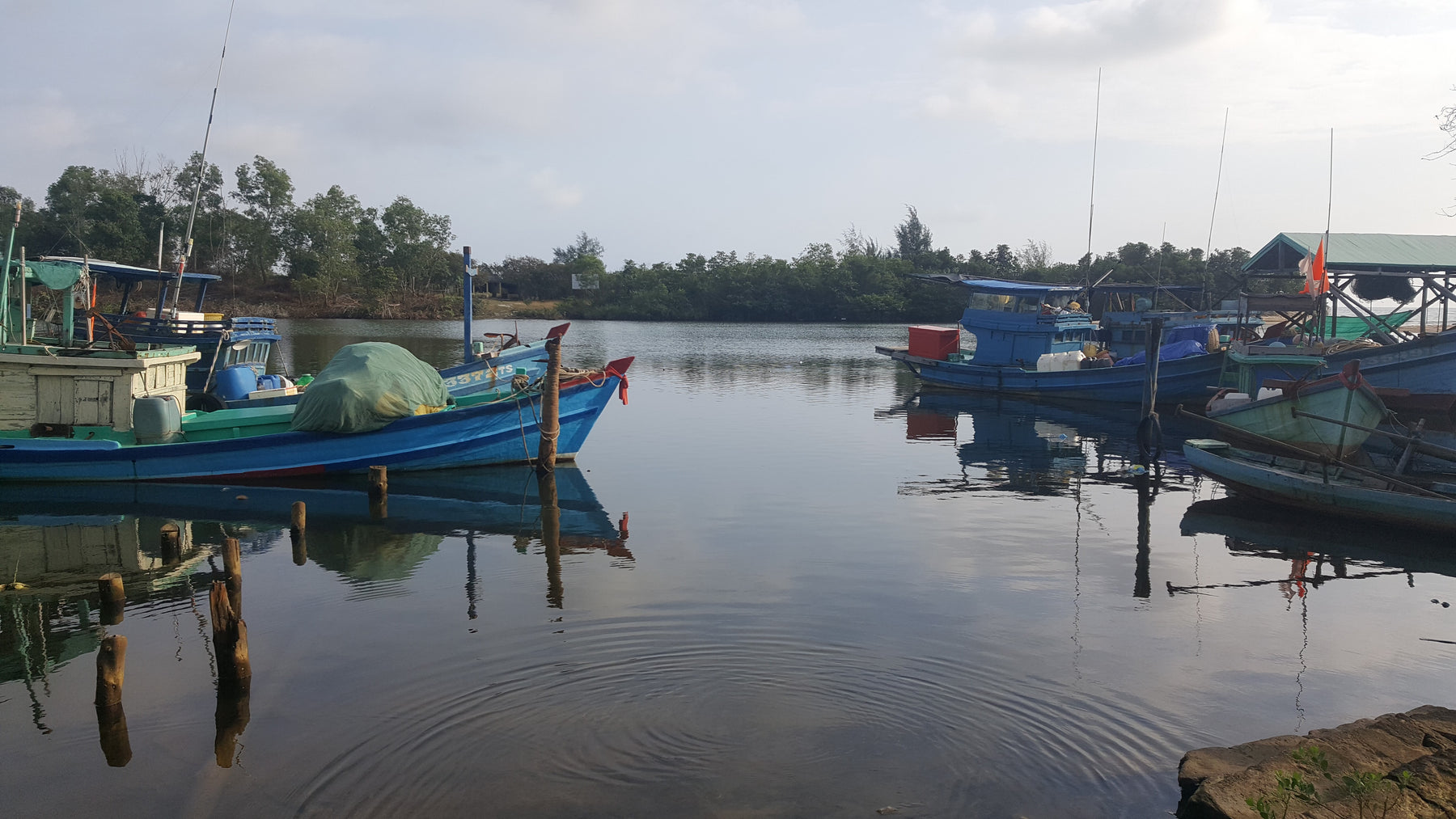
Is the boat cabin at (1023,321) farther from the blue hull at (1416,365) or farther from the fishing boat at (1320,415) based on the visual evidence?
the fishing boat at (1320,415)

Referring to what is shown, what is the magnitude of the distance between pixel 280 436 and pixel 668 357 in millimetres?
29663

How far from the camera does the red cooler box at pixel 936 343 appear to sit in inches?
1367

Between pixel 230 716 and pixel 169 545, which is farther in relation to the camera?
pixel 169 545

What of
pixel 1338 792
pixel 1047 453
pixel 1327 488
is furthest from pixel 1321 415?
pixel 1338 792

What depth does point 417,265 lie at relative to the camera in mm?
78875

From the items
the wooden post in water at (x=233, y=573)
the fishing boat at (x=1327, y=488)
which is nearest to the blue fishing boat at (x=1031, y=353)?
the fishing boat at (x=1327, y=488)

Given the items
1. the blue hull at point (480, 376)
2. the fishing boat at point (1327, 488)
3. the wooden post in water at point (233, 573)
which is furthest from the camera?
the blue hull at point (480, 376)

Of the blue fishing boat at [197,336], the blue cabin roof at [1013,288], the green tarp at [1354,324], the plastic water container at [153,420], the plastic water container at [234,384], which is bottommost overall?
the plastic water container at [153,420]

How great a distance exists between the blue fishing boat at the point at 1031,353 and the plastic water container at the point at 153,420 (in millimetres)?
23343

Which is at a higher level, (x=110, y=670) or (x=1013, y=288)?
(x=1013, y=288)

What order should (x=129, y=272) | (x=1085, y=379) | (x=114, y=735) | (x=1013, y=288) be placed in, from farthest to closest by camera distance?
(x=1013, y=288)
(x=1085, y=379)
(x=129, y=272)
(x=114, y=735)

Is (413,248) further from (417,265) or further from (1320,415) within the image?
(1320,415)

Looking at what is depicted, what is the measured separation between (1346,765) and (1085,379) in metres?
24.9

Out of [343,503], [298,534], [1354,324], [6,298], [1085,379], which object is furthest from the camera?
[1354,324]
